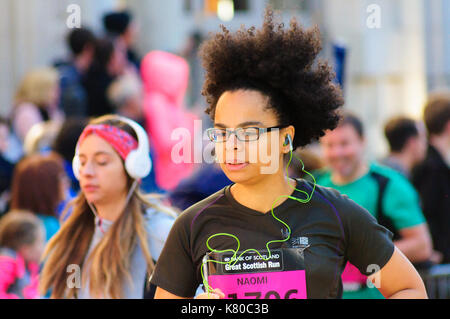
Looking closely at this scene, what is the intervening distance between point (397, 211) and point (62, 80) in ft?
14.1

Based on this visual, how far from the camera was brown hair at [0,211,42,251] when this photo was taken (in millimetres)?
5043

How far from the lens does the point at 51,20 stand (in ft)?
35.1

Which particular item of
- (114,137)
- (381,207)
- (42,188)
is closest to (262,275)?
(114,137)

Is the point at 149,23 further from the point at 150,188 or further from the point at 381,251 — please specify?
the point at 381,251

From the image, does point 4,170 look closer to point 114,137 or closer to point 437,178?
point 114,137

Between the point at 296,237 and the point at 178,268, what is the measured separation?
1.37 ft

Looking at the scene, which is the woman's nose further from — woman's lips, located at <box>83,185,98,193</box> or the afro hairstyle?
the afro hairstyle

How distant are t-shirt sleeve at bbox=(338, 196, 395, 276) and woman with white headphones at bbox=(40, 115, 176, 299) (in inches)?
45.1

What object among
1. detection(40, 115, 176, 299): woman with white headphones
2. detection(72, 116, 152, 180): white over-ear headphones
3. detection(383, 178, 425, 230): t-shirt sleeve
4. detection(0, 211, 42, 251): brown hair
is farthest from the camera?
detection(0, 211, 42, 251): brown hair

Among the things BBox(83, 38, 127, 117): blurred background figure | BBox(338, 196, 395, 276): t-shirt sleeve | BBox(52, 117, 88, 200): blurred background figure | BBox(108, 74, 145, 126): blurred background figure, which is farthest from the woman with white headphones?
BBox(83, 38, 127, 117): blurred background figure

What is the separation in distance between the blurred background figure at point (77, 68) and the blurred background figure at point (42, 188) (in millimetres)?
1923

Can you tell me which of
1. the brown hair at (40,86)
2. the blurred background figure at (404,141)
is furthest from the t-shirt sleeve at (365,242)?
the brown hair at (40,86)

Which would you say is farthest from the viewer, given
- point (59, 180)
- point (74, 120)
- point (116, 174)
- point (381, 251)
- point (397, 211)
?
point (74, 120)

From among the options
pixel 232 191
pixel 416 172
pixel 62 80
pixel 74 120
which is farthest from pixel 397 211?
pixel 62 80
